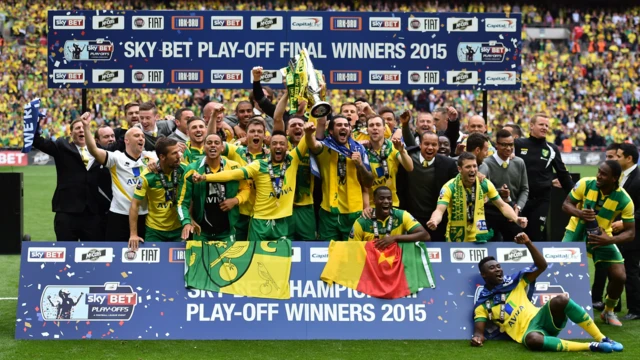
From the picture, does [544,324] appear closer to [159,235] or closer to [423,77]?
[159,235]

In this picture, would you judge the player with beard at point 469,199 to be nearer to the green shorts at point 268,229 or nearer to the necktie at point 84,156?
the green shorts at point 268,229

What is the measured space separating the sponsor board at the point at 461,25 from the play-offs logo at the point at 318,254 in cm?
491

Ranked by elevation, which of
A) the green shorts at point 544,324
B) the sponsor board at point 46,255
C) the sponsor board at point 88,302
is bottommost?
the green shorts at point 544,324

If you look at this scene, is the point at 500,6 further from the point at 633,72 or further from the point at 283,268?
the point at 283,268

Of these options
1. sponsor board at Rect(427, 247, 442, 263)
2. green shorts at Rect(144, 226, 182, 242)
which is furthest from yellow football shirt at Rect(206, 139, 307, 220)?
sponsor board at Rect(427, 247, 442, 263)

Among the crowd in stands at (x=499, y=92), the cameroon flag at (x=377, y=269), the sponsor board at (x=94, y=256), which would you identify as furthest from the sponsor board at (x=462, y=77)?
the crowd in stands at (x=499, y=92)

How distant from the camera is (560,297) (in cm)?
830

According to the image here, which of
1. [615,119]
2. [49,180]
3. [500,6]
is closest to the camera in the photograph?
[49,180]

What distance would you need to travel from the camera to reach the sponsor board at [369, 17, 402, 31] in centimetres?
1265

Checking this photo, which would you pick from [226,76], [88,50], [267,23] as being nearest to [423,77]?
[267,23]

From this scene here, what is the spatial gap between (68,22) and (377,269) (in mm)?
6113

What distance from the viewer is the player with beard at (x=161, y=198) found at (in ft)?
30.1

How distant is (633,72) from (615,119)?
117 inches

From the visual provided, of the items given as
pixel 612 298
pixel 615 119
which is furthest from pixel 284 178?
pixel 615 119
